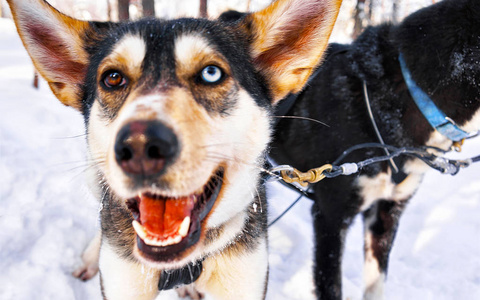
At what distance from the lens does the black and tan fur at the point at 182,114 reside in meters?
1.15

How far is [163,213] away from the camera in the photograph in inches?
53.2

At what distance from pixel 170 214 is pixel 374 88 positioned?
1.88 meters

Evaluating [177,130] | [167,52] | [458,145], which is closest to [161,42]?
[167,52]

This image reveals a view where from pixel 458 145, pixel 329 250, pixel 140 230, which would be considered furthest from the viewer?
pixel 329 250

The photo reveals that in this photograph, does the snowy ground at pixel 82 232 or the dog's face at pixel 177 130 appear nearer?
the dog's face at pixel 177 130

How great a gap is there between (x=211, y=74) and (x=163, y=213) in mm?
677

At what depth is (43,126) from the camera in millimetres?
4582

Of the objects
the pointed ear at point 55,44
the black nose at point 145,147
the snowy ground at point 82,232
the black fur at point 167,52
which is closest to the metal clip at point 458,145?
the snowy ground at point 82,232

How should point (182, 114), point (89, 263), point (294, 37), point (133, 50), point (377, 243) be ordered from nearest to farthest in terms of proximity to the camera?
1. point (182, 114)
2. point (133, 50)
3. point (294, 37)
4. point (89, 263)
5. point (377, 243)

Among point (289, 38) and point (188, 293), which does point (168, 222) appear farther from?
point (188, 293)

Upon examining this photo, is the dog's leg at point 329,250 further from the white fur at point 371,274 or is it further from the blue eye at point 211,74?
the blue eye at point 211,74

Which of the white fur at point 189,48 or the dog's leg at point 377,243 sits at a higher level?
the white fur at point 189,48

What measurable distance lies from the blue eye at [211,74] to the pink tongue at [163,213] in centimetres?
56

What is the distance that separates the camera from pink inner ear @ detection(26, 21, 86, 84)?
1.76 meters
